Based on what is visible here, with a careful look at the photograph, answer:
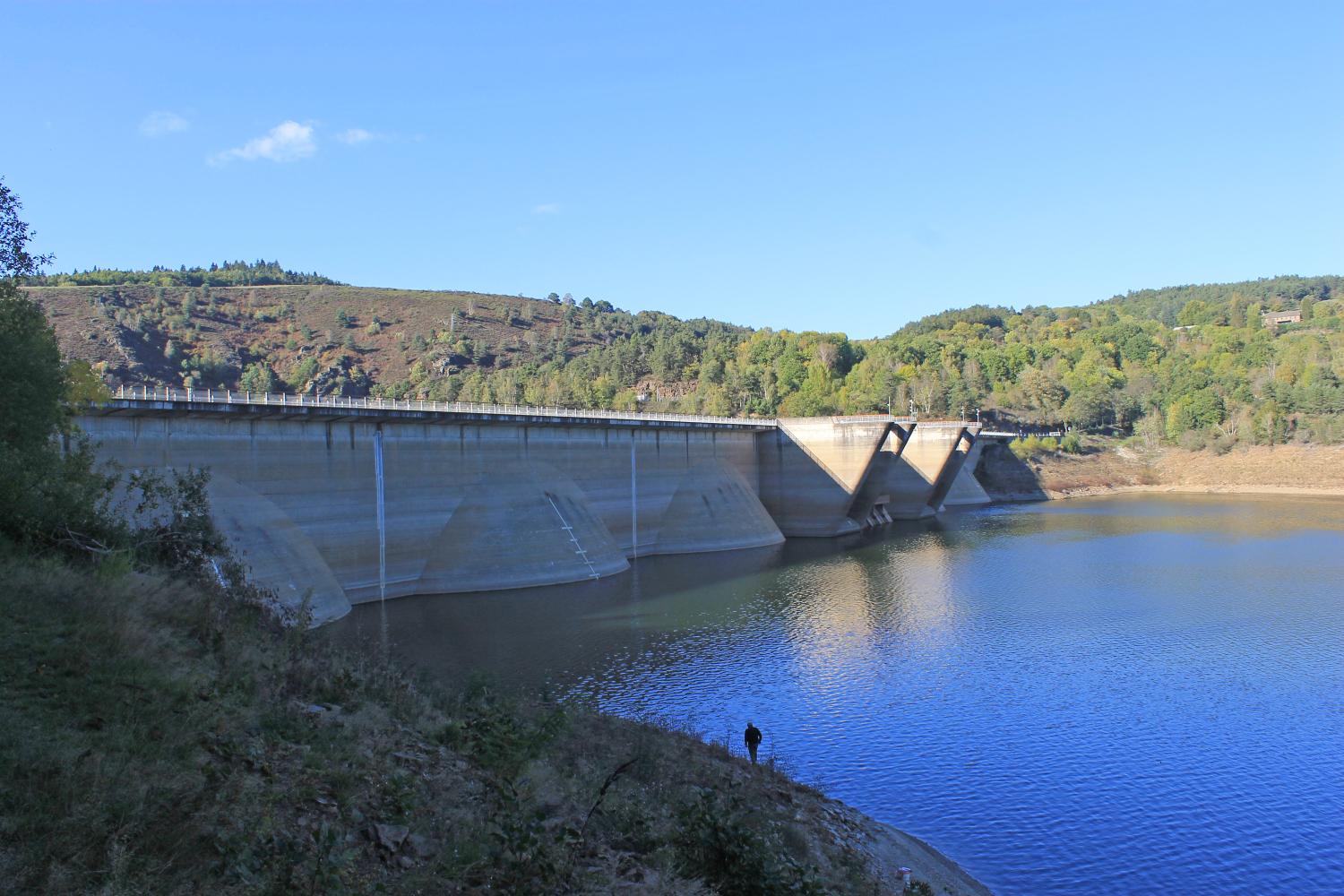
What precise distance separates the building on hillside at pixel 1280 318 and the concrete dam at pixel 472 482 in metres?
135

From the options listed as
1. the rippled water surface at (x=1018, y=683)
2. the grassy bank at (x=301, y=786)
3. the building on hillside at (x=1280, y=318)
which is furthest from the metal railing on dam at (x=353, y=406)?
the building on hillside at (x=1280, y=318)

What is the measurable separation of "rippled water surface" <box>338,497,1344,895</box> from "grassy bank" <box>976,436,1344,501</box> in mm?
43757

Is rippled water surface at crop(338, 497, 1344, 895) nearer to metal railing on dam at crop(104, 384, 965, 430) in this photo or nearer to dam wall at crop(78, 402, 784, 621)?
dam wall at crop(78, 402, 784, 621)

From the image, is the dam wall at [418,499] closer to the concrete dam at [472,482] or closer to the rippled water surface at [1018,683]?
the concrete dam at [472,482]

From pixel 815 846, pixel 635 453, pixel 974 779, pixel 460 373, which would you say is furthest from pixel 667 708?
pixel 460 373

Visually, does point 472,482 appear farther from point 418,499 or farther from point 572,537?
point 572,537

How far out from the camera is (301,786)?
7730 mm

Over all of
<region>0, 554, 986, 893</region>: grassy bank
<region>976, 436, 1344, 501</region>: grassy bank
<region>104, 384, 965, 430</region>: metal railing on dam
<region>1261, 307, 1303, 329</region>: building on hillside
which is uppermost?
<region>1261, 307, 1303, 329</region>: building on hillside

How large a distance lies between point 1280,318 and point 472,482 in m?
181

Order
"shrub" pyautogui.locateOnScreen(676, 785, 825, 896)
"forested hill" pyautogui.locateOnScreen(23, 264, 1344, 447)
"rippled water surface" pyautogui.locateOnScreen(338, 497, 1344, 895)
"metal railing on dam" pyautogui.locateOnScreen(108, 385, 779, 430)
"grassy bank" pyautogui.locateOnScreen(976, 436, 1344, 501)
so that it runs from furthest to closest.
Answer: "forested hill" pyautogui.locateOnScreen(23, 264, 1344, 447), "grassy bank" pyautogui.locateOnScreen(976, 436, 1344, 501), "metal railing on dam" pyautogui.locateOnScreen(108, 385, 779, 430), "rippled water surface" pyautogui.locateOnScreen(338, 497, 1344, 895), "shrub" pyautogui.locateOnScreen(676, 785, 825, 896)

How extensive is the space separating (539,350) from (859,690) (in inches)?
4212

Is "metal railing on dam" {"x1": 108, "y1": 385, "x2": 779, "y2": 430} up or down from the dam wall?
up

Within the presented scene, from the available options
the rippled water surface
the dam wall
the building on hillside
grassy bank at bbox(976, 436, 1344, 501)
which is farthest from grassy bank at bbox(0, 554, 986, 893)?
the building on hillside

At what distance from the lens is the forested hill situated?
301 feet
